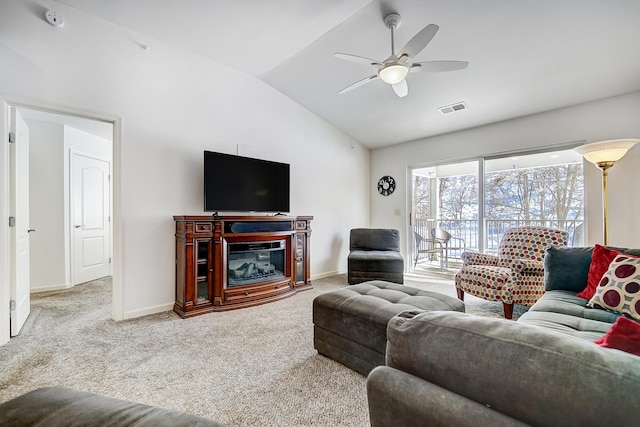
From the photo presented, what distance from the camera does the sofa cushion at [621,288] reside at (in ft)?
5.04

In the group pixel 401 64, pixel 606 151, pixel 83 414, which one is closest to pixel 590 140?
pixel 606 151

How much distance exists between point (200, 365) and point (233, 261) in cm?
139

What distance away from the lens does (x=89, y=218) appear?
4.34m

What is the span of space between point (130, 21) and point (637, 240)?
5.77m

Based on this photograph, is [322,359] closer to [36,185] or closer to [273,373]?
[273,373]

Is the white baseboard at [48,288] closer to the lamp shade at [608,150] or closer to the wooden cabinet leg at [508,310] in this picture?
the wooden cabinet leg at [508,310]

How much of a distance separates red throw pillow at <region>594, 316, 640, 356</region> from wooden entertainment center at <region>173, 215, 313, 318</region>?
9.52ft

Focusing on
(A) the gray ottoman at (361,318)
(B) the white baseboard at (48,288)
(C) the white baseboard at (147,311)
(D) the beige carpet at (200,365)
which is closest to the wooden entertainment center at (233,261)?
(C) the white baseboard at (147,311)

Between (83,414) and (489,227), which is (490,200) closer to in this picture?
(489,227)

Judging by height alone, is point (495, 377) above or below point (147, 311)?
above

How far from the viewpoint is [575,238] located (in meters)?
3.65

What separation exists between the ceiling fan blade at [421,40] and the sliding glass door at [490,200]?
2816mm

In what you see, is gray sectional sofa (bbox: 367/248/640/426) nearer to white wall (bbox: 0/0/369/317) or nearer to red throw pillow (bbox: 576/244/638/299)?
red throw pillow (bbox: 576/244/638/299)

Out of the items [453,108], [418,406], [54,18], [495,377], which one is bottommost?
[418,406]
